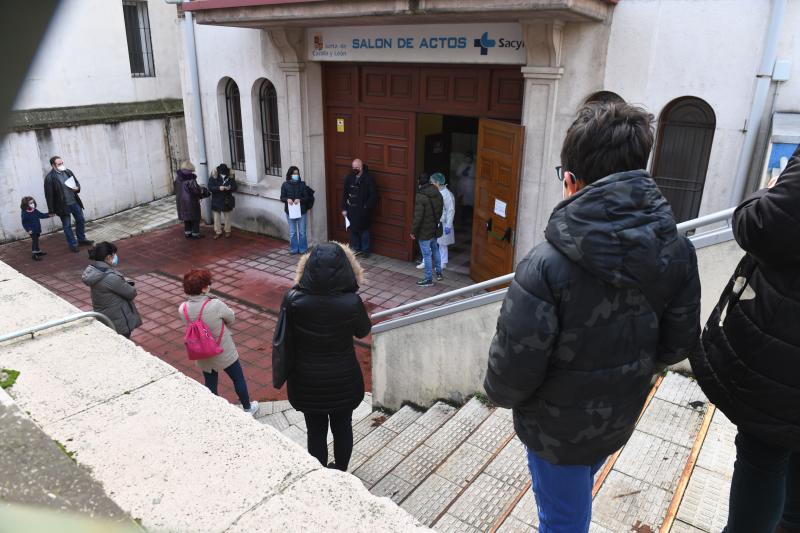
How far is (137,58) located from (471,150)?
7.77m

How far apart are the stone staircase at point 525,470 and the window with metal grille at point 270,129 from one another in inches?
290

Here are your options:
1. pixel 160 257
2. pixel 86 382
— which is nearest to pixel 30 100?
pixel 86 382

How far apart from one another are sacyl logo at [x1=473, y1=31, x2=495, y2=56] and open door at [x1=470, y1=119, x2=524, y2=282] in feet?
3.06

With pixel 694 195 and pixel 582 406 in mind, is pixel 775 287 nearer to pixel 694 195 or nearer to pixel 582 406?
pixel 582 406

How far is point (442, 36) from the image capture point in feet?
26.5

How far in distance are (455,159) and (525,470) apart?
30.7 ft

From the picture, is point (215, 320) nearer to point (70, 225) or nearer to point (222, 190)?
point (222, 190)

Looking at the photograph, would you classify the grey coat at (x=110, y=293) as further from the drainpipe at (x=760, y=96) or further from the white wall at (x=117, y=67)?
the drainpipe at (x=760, y=96)

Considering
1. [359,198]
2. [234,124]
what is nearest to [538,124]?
[359,198]

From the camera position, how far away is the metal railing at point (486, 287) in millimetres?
3520

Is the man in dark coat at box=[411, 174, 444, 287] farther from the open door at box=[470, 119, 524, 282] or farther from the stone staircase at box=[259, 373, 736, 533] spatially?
the stone staircase at box=[259, 373, 736, 533]

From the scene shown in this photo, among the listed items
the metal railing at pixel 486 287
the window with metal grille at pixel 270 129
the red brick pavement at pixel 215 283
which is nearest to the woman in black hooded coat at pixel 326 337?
the metal railing at pixel 486 287

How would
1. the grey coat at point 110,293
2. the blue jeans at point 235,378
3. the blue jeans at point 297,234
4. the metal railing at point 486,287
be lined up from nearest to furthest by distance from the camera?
the metal railing at point 486,287
the blue jeans at point 235,378
the grey coat at point 110,293
the blue jeans at point 297,234

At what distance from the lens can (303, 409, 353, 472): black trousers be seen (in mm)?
3920
